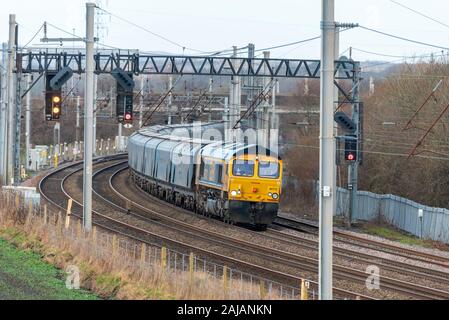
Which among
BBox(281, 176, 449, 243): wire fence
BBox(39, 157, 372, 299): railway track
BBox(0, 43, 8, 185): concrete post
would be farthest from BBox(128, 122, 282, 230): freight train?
BBox(0, 43, 8, 185): concrete post

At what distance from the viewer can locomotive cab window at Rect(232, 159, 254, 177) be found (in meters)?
31.3

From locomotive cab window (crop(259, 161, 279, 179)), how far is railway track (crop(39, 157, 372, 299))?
4.60 metres

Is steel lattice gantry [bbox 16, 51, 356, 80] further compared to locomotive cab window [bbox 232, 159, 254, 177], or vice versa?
steel lattice gantry [bbox 16, 51, 356, 80]

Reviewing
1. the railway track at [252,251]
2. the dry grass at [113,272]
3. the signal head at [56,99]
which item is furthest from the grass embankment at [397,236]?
the signal head at [56,99]

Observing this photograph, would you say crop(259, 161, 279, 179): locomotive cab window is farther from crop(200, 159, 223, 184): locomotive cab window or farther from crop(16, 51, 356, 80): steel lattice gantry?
crop(16, 51, 356, 80): steel lattice gantry

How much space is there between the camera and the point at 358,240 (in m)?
30.9

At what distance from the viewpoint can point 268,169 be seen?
1249 inches

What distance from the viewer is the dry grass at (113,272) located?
52.1 feet

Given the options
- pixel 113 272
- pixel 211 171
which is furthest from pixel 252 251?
pixel 113 272

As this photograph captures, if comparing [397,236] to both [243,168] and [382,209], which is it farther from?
[243,168]

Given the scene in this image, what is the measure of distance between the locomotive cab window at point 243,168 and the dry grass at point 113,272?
7.99 metres

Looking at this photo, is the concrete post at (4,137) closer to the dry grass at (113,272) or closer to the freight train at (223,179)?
the freight train at (223,179)

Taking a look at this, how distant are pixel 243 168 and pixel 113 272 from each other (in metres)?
14.2
